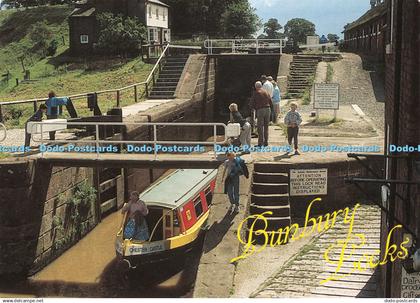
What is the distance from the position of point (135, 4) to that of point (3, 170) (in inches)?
1194

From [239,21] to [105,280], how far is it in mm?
43549

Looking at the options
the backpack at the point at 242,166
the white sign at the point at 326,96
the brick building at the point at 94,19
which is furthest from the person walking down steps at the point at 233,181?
the brick building at the point at 94,19

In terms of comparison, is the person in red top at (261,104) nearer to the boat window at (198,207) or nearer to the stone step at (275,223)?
the boat window at (198,207)

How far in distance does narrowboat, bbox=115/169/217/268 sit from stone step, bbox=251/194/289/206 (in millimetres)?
2406

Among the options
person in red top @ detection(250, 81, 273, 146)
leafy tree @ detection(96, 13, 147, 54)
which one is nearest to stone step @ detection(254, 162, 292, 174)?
person in red top @ detection(250, 81, 273, 146)

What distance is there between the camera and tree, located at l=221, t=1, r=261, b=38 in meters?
54.4

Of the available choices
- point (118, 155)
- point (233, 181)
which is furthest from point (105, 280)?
point (233, 181)

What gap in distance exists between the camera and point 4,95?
32.8m

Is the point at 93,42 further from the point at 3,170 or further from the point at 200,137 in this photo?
the point at 3,170

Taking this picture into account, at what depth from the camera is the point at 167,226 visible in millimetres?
14164

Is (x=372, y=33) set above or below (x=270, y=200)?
above

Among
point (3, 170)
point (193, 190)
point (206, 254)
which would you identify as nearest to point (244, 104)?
point (193, 190)

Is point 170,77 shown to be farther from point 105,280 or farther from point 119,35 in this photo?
point 105,280

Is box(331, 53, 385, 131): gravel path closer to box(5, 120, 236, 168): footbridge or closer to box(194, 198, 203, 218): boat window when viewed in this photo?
box(194, 198, 203, 218): boat window
